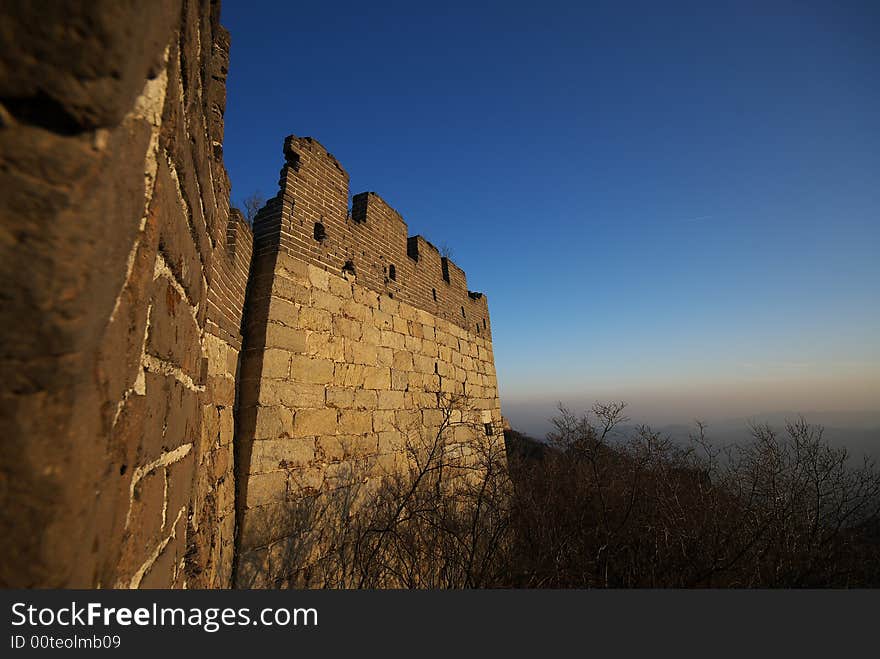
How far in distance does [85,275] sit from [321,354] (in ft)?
11.8

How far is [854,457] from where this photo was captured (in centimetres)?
600

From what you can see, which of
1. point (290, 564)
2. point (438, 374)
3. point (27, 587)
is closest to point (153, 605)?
point (27, 587)

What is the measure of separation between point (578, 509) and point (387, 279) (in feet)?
14.7

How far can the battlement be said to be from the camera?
391 cm

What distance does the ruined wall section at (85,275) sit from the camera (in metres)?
0.47

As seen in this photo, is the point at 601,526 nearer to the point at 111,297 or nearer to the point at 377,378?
the point at 377,378

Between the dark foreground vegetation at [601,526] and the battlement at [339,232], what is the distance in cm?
237

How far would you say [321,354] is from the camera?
4.03 meters

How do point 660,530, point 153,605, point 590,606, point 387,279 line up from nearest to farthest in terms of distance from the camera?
point 153,605
point 590,606
point 660,530
point 387,279

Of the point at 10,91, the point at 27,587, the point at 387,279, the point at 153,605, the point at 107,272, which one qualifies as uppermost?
the point at 387,279

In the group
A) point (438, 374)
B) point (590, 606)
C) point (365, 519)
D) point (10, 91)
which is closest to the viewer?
point (10, 91)

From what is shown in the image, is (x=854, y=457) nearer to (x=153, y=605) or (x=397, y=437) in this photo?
(x=397, y=437)

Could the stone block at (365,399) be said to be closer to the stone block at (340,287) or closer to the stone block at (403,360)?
the stone block at (403,360)

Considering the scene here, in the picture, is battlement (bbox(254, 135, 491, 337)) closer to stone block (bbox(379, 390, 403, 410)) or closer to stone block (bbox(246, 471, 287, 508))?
stone block (bbox(379, 390, 403, 410))
